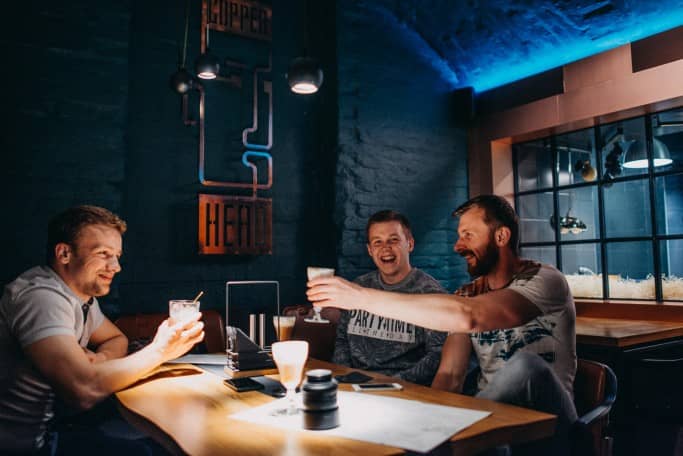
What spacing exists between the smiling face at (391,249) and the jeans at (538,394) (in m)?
1.20

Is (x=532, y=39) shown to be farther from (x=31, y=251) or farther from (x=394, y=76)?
(x=31, y=251)

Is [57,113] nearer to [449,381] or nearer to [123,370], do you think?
[123,370]

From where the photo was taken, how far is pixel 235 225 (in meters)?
3.65

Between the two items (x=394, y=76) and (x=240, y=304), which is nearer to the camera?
(x=240, y=304)

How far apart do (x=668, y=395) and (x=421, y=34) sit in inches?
124

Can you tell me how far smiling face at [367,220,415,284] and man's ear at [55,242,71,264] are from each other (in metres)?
1.42

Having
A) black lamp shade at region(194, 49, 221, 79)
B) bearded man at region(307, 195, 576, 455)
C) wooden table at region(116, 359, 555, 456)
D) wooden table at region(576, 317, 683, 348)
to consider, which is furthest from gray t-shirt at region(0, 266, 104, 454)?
wooden table at region(576, 317, 683, 348)

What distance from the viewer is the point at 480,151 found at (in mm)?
4500

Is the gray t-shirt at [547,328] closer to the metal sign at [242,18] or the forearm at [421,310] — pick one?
the forearm at [421,310]

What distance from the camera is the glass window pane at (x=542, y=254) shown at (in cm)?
424

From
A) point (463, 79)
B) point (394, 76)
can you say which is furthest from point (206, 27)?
point (463, 79)

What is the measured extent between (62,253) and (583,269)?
3.63 metres

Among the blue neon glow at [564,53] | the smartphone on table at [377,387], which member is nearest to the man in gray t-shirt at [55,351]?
the smartphone on table at [377,387]

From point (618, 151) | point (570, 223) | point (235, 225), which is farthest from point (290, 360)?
point (570, 223)
